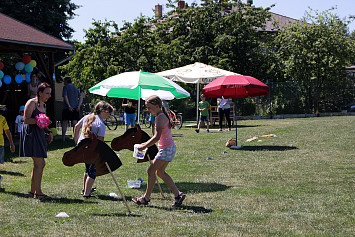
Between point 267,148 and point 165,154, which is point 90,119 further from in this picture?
point 267,148

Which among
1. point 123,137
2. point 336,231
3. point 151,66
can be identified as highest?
point 151,66

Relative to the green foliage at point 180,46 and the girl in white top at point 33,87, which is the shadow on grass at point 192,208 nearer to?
the girl in white top at point 33,87

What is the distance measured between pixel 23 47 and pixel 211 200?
35.4 ft

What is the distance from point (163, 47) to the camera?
3141 centimetres

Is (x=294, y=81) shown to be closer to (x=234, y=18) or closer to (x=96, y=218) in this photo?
(x=234, y=18)

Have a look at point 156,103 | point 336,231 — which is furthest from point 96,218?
point 336,231

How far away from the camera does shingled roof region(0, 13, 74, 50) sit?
558 inches

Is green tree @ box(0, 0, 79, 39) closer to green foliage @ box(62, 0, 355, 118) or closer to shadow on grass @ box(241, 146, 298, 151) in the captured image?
green foliage @ box(62, 0, 355, 118)

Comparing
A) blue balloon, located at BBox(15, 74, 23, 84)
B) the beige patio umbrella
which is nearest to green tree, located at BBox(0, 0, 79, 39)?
the beige patio umbrella

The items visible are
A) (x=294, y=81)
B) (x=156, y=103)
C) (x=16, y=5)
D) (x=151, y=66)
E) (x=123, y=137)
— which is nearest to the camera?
(x=156, y=103)

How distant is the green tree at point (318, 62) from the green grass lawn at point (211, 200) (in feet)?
70.4

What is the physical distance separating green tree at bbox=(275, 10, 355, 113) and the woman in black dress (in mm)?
27600

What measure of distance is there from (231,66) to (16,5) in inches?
659

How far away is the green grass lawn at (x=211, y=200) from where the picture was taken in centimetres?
566
